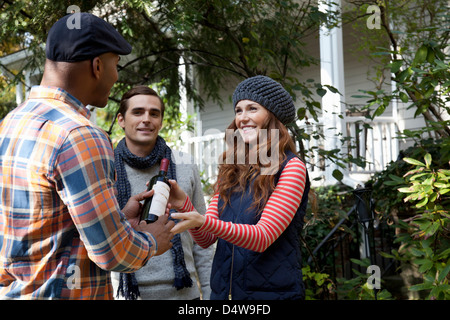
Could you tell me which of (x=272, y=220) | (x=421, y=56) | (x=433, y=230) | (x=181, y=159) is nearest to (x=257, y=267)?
(x=272, y=220)

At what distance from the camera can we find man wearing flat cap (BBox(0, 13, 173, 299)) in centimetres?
137

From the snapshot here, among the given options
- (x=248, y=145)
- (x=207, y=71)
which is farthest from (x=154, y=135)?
(x=207, y=71)

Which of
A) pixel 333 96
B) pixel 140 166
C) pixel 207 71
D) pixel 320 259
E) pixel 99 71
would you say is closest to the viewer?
pixel 99 71

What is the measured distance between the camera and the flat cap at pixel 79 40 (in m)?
1.48

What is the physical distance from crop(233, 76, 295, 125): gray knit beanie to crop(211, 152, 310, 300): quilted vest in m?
0.23

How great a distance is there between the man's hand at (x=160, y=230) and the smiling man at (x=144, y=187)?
940 millimetres

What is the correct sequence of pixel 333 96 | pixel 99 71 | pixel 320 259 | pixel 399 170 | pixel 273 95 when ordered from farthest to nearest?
pixel 333 96 → pixel 320 259 → pixel 399 170 → pixel 273 95 → pixel 99 71

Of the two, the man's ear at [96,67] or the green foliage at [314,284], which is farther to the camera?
the green foliage at [314,284]

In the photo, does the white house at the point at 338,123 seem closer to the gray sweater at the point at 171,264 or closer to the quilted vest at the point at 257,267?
the gray sweater at the point at 171,264

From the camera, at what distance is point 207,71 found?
5.09 metres

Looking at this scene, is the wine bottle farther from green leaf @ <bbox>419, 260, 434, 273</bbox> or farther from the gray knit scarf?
green leaf @ <bbox>419, 260, 434, 273</bbox>

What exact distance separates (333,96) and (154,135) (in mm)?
4688

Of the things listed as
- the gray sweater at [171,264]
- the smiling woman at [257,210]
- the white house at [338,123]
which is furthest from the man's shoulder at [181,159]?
the white house at [338,123]

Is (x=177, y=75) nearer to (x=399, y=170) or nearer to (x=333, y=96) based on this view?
(x=399, y=170)
